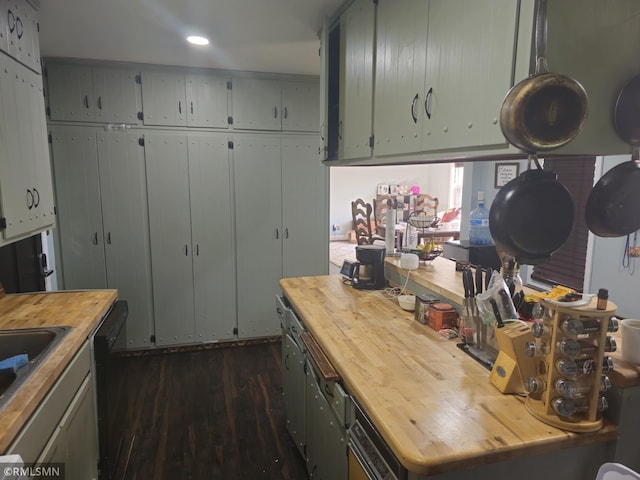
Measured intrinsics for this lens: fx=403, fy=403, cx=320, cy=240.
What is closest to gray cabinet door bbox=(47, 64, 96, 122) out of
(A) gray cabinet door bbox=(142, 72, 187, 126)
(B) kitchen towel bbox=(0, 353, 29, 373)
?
(A) gray cabinet door bbox=(142, 72, 187, 126)

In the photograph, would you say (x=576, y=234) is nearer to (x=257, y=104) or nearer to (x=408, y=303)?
(x=408, y=303)

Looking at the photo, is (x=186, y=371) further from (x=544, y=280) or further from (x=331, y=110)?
(x=544, y=280)

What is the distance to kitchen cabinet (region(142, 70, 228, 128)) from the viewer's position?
330 centimetres

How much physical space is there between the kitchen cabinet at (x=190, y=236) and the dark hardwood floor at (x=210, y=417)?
0.31 m

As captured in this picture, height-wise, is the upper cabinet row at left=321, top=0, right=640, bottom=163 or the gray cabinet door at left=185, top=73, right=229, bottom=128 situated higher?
the gray cabinet door at left=185, top=73, right=229, bottom=128

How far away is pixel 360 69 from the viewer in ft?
7.01

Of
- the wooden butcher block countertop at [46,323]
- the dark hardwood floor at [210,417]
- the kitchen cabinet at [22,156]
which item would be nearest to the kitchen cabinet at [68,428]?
the wooden butcher block countertop at [46,323]

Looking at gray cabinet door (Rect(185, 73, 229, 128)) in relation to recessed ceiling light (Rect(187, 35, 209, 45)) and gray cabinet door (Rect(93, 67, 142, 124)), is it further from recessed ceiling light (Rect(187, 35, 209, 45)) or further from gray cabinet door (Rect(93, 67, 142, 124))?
recessed ceiling light (Rect(187, 35, 209, 45))

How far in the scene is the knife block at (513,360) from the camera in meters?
1.19

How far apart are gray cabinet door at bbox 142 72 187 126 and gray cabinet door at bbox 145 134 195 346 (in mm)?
139

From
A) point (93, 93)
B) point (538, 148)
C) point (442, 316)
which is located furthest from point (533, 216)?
point (93, 93)

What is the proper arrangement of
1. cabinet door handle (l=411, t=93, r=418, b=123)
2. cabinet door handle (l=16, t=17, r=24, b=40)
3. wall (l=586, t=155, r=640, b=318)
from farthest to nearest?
wall (l=586, t=155, r=640, b=318), cabinet door handle (l=16, t=17, r=24, b=40), cabinet door handle (l=411, t=93, r=418, b=123)

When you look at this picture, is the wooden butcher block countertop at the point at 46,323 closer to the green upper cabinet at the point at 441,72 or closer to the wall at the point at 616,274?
the green upper cabinet at the point at 441,72

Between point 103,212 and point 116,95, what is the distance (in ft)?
3.12
